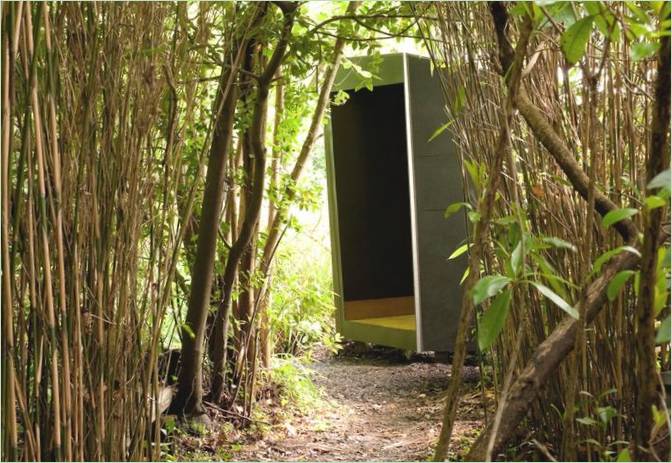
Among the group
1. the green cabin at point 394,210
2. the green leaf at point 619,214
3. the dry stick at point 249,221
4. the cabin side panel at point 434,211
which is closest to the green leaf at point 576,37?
the green leaf at point 619,214

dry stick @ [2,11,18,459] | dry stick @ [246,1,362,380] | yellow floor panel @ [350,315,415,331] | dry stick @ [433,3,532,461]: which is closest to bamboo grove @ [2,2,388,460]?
dry stick @ [2,11,18,459]

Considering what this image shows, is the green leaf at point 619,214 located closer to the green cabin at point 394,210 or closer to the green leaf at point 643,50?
the green leaf at point 643,50

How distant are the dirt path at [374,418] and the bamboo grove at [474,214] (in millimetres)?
929

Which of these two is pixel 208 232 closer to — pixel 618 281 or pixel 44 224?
pixel 44 224

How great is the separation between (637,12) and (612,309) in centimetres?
84

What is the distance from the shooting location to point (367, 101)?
518 cm

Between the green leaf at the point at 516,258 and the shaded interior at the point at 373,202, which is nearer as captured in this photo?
the green leaf at the point at 516,258

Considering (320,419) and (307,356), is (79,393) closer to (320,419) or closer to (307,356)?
(320,419)

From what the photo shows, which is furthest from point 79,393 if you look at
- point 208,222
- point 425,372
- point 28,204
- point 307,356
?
point 425,372

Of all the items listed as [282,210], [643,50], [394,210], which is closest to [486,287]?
[643,50]

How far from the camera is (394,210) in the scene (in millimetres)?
5379

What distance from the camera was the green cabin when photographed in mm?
4320

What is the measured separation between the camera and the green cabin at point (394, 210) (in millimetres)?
4320

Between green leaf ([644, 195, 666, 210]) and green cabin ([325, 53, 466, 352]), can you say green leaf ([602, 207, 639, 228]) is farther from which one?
green cabin ([325, 53, 466, 352])
